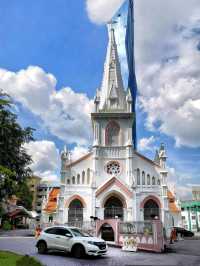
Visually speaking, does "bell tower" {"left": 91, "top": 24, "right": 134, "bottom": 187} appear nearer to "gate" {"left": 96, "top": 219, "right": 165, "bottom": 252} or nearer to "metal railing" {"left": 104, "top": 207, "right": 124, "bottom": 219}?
"metal railing" {"left": 104, "top": 207, "right": 124, "bottom": 219}

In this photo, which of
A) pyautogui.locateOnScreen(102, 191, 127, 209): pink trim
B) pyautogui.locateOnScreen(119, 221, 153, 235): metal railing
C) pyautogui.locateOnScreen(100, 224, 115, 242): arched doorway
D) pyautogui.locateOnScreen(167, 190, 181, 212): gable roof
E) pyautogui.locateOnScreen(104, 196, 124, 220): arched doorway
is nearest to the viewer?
pyautogui.locateOnScreen(119, 221, 153, 235): metal railing

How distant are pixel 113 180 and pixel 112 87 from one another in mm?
15934

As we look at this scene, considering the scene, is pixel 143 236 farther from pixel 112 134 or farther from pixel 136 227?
pixel 112 134

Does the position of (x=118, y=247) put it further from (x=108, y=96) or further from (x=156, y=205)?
(x=108, y=96)

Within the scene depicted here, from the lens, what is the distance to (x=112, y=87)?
48.3 meters

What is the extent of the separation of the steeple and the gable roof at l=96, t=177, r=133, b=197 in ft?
37.6

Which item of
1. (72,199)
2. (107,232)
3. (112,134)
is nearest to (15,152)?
(107,232)

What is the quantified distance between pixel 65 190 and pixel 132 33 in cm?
4503

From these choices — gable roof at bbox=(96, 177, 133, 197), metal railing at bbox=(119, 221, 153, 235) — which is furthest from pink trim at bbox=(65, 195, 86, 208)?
metal railing at bbox=(119, 221, 153, 235)

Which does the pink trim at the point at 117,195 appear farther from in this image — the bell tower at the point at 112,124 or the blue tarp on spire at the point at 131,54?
the blue tarp on spire at the point at 131,54

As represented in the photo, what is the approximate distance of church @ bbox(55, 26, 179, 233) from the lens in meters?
39.3

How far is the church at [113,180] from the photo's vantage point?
129ft

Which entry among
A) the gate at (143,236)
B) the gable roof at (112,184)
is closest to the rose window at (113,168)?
the gable roof at (112,184)

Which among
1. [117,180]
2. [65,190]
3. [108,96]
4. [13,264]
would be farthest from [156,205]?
[13,264]
